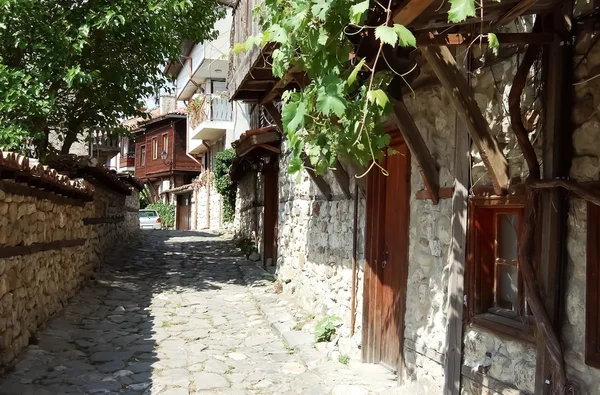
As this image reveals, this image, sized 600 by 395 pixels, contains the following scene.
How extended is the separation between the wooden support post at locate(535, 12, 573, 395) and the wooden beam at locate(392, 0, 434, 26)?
763 millimetres

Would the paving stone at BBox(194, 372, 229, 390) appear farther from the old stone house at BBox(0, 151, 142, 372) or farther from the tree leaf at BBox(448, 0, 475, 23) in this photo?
the tree leaf at BBox(448, 0, 475, 23)

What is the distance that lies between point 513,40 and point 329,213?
4014 mm

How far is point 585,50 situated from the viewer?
103 inches

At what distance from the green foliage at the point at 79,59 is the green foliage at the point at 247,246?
4414mm

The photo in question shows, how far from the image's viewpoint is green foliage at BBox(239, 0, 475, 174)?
2531mm

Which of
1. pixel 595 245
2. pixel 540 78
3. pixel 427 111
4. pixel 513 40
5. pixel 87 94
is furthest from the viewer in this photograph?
pixel 87 94

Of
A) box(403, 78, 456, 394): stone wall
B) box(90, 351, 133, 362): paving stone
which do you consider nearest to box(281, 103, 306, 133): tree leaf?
box(403, 78, 456, 394): stone wall

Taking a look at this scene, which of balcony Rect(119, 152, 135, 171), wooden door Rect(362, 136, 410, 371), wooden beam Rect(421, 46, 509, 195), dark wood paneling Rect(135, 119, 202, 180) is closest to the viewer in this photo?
wooden beam Rect(421, 46, 509, 195)

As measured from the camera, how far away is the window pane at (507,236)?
3252 millimetres

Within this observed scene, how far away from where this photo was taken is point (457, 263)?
3.51 meters

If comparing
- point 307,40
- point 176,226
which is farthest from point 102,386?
point 176,226

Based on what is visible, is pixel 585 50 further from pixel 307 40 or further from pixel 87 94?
pixel 87 94

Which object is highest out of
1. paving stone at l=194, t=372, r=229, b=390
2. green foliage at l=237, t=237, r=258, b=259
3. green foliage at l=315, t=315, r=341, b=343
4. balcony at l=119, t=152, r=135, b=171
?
balcony at l=119, t=152, r=135, b=171

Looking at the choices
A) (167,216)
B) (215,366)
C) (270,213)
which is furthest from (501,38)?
(167,216)
